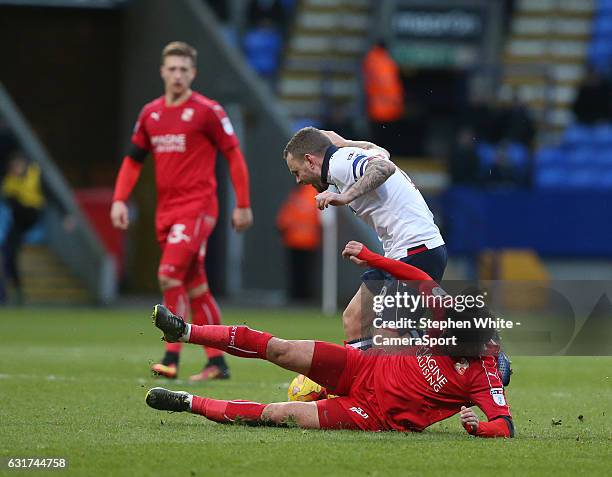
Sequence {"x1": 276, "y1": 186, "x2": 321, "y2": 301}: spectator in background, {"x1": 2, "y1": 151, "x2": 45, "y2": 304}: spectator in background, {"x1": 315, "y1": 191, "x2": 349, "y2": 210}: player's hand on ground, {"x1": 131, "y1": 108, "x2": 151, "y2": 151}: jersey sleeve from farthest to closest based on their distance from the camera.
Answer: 1. {"x1": 276, "y1": 186, "x2": 321, "y2": 301}: spectator in background
2. {"x1": 2, "y1": 151, "x2": 45, "y2": 304}: spectator in background
3. {"x1": 131, "y1": 108, "x2": 151, "y2": 151}: jersey sleeve
4. {"x1": 315, "y1": 191, "x2": 349, "y2": 210}: player's hand on ground

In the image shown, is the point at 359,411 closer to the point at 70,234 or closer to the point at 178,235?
the point at 178,235

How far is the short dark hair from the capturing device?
8.29 m

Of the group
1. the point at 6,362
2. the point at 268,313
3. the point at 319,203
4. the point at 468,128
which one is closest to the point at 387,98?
the point at 468,128

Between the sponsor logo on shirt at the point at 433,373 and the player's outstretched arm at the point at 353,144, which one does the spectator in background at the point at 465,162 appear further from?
the sponsor logo on shirt at the point at 433,373

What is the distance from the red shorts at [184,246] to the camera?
10609 millimetres

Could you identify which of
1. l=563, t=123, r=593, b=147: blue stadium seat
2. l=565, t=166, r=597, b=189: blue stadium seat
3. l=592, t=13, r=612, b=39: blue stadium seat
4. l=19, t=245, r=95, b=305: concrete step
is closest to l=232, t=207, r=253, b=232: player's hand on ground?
l=19, t=245, r=95, b=305: concrete step

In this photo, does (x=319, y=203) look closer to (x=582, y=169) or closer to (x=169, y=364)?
(x=169, y=364)

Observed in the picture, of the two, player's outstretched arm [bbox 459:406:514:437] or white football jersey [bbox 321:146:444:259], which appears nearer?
player's outstretched arm [bbox 459:406:514:437]

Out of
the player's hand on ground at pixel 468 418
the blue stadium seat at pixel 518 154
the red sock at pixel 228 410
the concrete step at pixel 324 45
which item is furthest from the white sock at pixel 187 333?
the concrete step at pixel 324 45

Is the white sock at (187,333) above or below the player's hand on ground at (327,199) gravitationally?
below

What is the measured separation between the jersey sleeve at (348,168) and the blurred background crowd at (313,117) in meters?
12.5

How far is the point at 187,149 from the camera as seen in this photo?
10.9m

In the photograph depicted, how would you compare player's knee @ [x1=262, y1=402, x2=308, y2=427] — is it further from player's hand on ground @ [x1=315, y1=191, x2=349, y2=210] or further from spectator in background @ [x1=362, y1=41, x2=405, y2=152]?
spectator in background @ [x1=362, y1=41, x2=405, y2=152]

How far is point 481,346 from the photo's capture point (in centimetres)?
727
